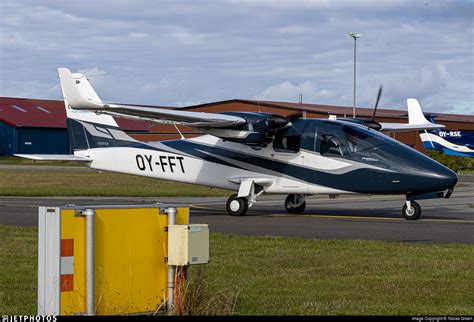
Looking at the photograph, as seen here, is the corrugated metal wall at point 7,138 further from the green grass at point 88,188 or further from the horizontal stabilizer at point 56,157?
the horizontal stabilizer at point 56,157

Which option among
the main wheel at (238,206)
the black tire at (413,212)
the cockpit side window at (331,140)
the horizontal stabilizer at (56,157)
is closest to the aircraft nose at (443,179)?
the black tire at (413,212)

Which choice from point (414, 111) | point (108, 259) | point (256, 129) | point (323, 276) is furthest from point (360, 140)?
point (414, 111)

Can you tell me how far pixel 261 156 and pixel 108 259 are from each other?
14888mm

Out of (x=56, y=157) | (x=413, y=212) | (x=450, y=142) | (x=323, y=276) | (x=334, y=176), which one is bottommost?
(x=323, y=276)

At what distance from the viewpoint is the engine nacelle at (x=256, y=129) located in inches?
871

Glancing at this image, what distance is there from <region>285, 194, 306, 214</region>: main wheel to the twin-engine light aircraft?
0.03 meters

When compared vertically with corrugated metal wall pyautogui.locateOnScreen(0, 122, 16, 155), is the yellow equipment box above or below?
below

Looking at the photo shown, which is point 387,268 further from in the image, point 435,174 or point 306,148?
point 306,148

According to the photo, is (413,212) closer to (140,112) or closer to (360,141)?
(360,141)

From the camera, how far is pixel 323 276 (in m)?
11.3

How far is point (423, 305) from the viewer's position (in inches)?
360

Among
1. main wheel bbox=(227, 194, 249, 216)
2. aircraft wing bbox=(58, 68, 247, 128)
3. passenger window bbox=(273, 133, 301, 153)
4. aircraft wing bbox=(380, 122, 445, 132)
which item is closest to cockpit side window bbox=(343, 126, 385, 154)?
passenger window bbox=(273, 133, 301, 153)

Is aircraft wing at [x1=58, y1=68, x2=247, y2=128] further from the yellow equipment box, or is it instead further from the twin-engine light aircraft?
the yellow equipment box

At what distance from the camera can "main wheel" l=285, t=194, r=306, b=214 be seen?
23.5 m
